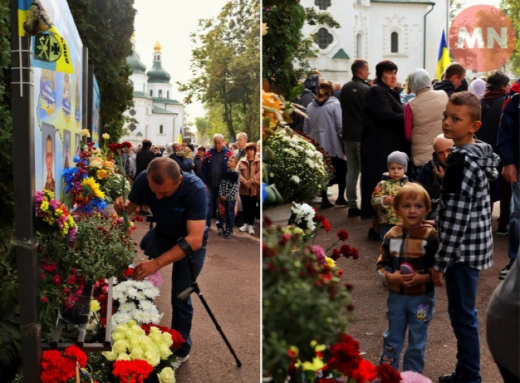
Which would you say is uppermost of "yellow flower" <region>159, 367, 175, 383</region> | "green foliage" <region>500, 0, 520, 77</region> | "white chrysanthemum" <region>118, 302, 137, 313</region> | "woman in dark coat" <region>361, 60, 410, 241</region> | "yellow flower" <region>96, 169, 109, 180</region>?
"green foliage" <region>500, 0, 520, 77</region>

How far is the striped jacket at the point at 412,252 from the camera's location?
3.60 metres

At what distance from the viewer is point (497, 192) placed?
7449 mm

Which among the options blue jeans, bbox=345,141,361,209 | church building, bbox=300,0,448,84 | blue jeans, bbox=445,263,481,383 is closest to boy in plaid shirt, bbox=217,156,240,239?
blue jeans, bbox=445,263,481,383

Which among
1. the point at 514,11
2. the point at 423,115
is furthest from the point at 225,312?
the point at 514,11

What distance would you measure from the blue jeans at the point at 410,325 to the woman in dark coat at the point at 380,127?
A: 395 cm

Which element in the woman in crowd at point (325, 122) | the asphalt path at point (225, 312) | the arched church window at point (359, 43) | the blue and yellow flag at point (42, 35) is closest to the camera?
the blue and yellow flag at point (42, 35)

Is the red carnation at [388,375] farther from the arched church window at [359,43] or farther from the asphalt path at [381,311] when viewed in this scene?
the arched church window at [359,43]

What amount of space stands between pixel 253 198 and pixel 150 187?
5.17 ft

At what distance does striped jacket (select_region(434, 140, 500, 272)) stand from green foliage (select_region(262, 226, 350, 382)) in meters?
1.76

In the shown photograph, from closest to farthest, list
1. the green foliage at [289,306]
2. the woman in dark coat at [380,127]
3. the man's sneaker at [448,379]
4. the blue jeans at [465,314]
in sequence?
the green foliage at [289,306] < the blue jeans at [465,314] < the man's sneaker at [448,379] < the woman in dark coat at [380,127]

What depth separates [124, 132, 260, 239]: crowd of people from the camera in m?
2.68

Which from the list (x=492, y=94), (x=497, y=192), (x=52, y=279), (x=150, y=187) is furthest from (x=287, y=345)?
(x=492, y=94)

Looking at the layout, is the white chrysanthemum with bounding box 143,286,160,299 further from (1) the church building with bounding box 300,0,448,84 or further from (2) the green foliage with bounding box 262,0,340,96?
(1) the church building with bounding box 300,0,448,84

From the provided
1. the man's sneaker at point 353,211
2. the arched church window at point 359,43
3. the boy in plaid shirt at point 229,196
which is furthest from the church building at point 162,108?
the arched church window at point 359,43
